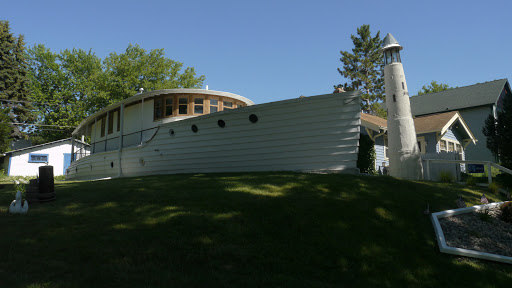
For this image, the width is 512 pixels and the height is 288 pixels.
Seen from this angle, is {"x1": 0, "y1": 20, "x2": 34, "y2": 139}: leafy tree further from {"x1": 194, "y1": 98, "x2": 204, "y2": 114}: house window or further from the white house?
{"x1": 194, "y1": 98, "x2": 204, "y2": 114}: house window

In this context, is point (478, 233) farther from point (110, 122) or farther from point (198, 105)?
point (110, 122)

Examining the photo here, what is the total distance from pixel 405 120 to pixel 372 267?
1147 cm

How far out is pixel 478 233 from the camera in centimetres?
620

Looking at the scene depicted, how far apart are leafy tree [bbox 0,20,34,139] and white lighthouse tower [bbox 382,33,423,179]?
41.0m

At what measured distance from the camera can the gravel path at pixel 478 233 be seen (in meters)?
5.67

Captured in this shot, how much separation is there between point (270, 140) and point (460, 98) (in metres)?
29.9

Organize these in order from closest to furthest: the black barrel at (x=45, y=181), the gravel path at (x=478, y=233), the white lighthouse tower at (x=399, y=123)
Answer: the gravel path at (x=478, y=233)
the black barrel at (x=45, y=181)
the white lighthouse tower at (x=399, y=123)

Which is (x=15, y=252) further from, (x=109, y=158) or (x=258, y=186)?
(x=109, y=158)

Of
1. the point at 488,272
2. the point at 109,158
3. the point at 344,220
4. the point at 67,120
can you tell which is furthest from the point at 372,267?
the point at 67,120

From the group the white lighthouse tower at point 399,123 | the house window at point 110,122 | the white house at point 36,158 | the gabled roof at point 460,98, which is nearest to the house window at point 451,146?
the gabled roof at point 460,98

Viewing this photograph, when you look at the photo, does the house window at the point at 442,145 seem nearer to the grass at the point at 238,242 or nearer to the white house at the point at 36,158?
the grass at the point at 238,242

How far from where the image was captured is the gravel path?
5.67m

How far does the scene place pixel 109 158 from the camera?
15.5 meters

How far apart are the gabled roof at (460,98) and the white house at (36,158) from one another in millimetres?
35692
